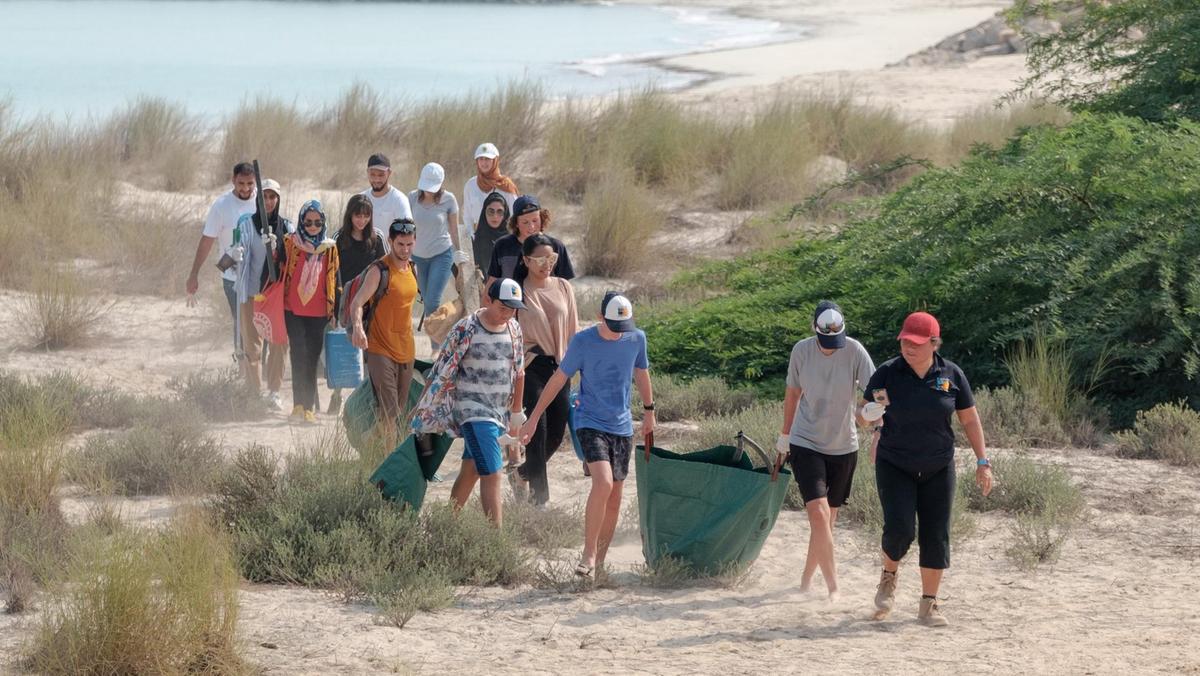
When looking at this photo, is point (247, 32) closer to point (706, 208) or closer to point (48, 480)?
point (706, 208)

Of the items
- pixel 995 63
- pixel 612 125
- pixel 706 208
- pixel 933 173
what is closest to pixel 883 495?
pixel 933 173

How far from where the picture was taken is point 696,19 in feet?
202

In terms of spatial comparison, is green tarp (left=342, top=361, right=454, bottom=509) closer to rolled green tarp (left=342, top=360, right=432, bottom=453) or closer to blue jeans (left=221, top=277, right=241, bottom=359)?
rolled green tarp (left=342, top=360, right=432, bottom=453)

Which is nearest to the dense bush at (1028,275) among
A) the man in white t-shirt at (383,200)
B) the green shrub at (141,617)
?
the man in white t-shirt at (383,200)

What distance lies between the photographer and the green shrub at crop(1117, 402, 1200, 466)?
386 inches

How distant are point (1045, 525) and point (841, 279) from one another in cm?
492

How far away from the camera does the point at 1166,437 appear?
998 centimetres

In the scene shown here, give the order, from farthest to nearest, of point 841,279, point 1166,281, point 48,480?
1. point 841,279
2. point 1166,281
3. point 48,480

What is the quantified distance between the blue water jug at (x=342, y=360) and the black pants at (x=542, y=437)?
1.82 meters

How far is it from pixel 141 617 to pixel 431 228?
585 centimetres

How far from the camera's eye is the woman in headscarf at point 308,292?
10203 millimetres

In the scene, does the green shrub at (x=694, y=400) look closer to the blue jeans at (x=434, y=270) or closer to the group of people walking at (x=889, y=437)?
the blue jeans at (x=434, y=270)

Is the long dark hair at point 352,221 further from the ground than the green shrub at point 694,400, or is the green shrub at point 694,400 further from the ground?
the long dark hair at point 352,221

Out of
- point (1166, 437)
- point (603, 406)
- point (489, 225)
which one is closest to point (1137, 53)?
point (1166, 437)
